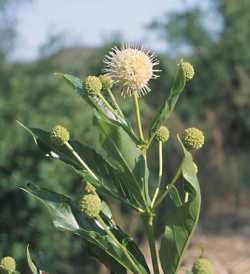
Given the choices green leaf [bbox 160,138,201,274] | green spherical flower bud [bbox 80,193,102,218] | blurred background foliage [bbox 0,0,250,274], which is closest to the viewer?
green leaf [bbox 160,138,201,274]

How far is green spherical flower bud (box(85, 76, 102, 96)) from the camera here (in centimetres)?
175

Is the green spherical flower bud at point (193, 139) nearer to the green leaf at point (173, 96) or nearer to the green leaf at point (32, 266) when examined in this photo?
the green leaf at point (173, 96)

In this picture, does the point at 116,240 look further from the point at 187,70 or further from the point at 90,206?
the point at 187,70

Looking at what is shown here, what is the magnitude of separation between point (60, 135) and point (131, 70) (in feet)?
0.83

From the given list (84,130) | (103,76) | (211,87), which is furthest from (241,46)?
(103,76)

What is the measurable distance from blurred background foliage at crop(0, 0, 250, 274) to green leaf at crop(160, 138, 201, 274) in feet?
Result: 1.31

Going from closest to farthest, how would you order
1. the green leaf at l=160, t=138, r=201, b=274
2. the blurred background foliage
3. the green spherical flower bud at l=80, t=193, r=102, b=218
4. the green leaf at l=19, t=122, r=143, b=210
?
the green leaf at l=160, t=138, r=201, b=274
the green spherical flower bud at l=80, t=193, r=102, b=218
the green leaf at l=19, t=122, r=143, b=210
the blurred background foliage

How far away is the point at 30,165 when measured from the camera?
287 inches

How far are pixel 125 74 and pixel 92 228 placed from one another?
1.40 feet

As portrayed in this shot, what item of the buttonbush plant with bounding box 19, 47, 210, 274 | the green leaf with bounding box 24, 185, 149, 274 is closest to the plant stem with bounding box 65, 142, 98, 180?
the buttonbush plant with bounding box 19, 47, 210, 274

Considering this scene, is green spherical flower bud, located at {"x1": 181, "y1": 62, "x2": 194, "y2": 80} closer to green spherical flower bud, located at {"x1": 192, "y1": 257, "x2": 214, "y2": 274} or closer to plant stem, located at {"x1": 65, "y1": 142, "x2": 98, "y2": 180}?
plant stem, located at {"x1": 65, "y1": 142, "x2": 98, "y2": 180}

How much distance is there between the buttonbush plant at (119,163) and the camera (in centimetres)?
174

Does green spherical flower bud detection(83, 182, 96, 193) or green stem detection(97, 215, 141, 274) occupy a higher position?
green spherical flower bud detection(83, 182, 96, 193)

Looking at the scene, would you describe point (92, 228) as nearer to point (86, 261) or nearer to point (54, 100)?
point (54, 100)
